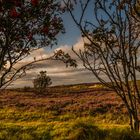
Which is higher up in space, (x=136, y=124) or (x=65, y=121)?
(x=136, y=124)

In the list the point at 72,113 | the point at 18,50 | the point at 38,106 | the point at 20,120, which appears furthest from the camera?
the point at 38,106

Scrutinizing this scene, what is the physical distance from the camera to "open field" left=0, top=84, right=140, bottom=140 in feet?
75.5

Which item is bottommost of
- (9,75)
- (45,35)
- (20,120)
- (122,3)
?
(20,120)

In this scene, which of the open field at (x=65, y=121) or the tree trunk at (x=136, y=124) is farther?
the open field at (x=65, y=121)

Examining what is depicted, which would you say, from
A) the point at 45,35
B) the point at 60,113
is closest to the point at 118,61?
the point at 45,35

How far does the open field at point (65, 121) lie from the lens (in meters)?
23.0

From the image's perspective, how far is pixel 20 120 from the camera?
127 feet

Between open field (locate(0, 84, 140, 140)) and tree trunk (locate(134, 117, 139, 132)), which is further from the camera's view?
open field (locate(0, 84, 140, 140))

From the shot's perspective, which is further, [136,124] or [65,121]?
[65,121]

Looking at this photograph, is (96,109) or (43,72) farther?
(43,72)

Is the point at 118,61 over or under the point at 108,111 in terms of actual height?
over

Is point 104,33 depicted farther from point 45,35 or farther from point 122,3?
point 45,35

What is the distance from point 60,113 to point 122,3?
24392 millimetres

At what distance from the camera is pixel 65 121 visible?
1510 inches
